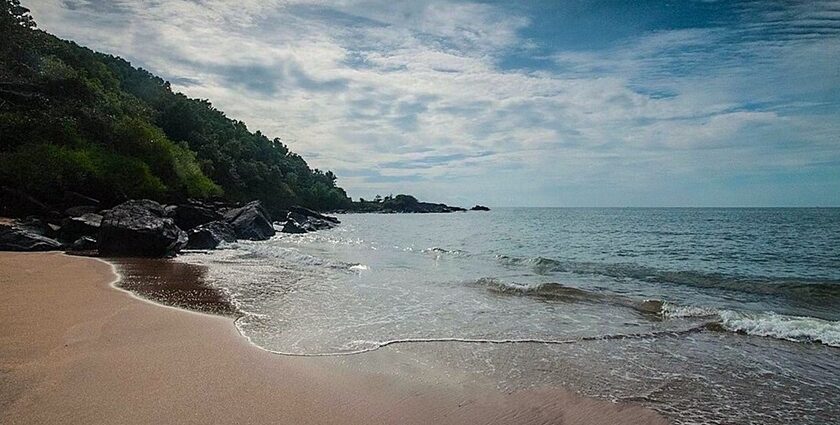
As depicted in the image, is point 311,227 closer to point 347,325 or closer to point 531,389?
point 347,325

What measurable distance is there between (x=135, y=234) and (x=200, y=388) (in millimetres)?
14002

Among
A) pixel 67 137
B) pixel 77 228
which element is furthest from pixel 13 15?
pixel 77 228

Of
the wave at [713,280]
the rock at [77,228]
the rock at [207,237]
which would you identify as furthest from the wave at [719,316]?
the rock at [77,228]

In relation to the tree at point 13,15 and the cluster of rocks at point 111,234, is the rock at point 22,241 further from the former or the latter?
the tree at point 13,15

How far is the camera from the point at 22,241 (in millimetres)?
14750

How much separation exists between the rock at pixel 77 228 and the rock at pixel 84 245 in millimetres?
805

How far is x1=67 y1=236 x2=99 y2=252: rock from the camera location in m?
16.1

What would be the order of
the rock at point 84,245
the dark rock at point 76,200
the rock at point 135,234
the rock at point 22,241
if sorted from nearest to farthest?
the rock at point 22,241, the rock at point 135,234, the rock at point 84,245, the dark rock at point 76,200

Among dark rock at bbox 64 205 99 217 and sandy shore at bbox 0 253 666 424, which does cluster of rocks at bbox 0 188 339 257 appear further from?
sandy shore at bbox 0 253 666 424

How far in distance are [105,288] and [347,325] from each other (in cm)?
579

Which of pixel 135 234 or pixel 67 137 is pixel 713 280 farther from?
pixel 67 137

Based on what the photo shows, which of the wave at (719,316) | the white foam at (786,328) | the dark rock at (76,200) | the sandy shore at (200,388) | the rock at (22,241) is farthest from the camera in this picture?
the dark rock at (76,200)

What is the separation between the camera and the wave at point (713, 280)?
13.0m

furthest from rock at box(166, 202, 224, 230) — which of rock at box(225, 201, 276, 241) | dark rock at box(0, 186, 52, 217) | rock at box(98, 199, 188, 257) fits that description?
rock at box(98, 199, 188, 257)
